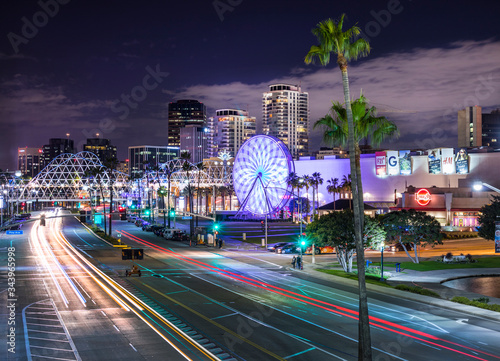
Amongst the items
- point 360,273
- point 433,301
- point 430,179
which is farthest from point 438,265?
point 430,179

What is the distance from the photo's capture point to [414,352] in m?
24.2

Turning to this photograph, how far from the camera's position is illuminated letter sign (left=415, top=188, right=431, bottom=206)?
119000 millimetres

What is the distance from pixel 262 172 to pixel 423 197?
37565 mm

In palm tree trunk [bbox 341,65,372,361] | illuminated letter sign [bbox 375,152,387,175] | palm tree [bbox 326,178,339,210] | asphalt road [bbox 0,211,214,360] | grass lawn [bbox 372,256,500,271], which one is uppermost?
illuminated letter sign [bbox 375,152,387,175]

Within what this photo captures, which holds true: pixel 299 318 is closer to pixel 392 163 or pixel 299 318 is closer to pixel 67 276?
pixel 67 276

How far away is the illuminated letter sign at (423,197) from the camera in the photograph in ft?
390

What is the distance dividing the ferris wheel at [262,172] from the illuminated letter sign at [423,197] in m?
30.5

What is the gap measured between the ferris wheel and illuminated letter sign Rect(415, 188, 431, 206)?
30.5 meters

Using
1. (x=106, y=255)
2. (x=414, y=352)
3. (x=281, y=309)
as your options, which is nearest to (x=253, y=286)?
(x=281, y=309)

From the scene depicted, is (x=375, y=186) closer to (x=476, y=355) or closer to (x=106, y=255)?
(x=106, y=255)

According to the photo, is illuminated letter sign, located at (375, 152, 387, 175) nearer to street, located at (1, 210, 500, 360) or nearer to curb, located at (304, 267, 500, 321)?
street, located at (1, 210, 500, 360)

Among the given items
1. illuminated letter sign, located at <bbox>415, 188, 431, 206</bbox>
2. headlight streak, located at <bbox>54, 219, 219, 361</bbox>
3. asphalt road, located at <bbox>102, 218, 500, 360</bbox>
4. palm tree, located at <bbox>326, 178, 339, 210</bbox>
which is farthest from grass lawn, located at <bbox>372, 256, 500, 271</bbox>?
palm tree, located at <bbox>326, 178, 339, 210</bbox>

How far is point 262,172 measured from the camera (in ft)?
380

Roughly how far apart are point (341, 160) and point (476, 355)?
133 meters
